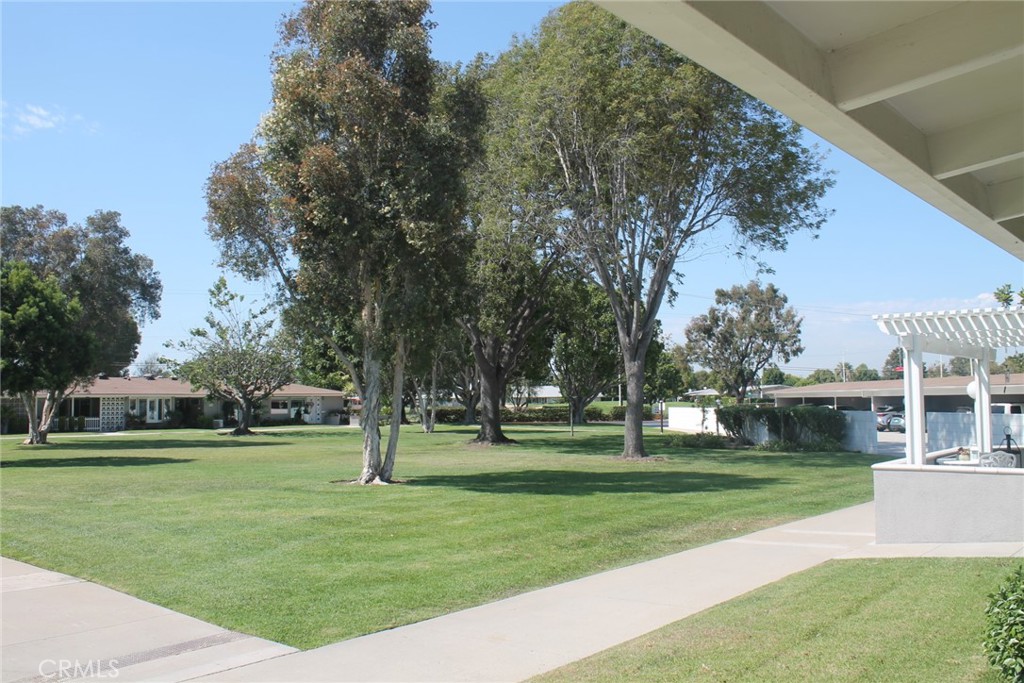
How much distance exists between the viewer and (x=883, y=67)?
127 inches

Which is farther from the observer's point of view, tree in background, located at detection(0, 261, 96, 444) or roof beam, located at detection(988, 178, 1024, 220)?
tree in background, located at detection(0, 261, 96, 444)

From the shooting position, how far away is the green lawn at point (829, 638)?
5.59m

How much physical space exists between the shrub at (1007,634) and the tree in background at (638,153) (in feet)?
65.0

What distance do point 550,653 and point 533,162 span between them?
20959mm

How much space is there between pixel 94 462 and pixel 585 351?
32.8 metres

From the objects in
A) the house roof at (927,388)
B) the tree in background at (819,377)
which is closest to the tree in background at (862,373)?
the tree in background at (819,377)

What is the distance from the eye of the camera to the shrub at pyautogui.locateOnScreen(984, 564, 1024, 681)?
15.3 ft

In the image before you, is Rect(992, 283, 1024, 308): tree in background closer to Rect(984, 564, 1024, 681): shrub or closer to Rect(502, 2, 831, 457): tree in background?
Rect(502, 2, 831, 457): tree in background

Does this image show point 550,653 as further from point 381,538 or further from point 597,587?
point 381,538

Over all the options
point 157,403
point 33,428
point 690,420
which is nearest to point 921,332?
point 690,420

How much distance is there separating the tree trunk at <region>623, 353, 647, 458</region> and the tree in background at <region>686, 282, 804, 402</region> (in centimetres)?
4804

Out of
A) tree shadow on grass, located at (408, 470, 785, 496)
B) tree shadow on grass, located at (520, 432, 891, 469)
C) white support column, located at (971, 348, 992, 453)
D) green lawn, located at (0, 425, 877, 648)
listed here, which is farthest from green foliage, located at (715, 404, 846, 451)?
white support column, located at (971, 348, 992, 453)

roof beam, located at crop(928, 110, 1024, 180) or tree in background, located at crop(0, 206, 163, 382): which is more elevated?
tree in background, located at crop(0, 206, 163, 382)

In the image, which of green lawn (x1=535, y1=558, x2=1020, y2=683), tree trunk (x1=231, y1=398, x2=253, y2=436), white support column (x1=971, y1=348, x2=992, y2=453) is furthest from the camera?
tree trunk (x1=231, y1=398, x2=253, y2=436)
